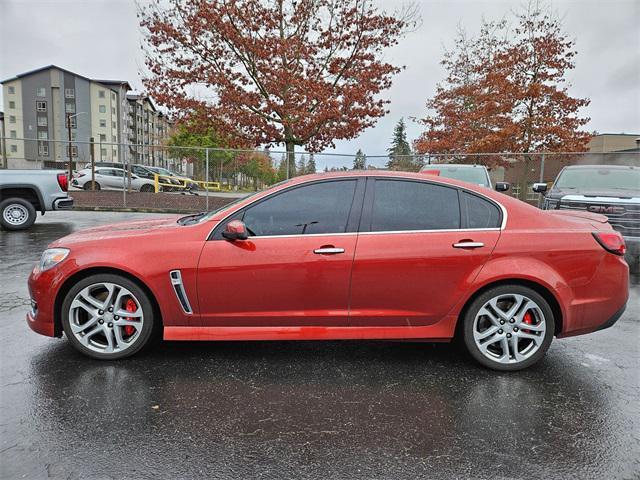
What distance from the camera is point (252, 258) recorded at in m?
3.69

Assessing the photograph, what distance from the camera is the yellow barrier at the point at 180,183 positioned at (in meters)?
18.2

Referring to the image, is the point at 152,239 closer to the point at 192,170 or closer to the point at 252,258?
the point at 252,258

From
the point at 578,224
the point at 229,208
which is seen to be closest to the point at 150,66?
the point at 229,208

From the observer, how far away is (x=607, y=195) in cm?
840

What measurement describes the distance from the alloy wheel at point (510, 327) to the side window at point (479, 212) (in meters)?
0.61

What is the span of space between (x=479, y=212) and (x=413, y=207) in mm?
552

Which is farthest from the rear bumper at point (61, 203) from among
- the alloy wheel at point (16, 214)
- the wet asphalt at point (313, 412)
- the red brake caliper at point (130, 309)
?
the red brake caliper at point (130, 309)

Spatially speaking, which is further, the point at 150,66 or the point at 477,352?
the point at 150,66

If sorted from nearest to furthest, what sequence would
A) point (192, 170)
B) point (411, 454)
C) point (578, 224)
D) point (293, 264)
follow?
point (411, 454), point (293, 264), point (578, 224), point (192, 170)

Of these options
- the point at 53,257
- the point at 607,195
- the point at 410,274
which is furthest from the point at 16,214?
the point at 607,195

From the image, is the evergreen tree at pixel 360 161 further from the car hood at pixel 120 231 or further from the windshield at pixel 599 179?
the car hood at pixel 120 231

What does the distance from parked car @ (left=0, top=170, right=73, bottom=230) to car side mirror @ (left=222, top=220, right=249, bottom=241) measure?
921cm

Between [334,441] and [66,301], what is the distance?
248cm

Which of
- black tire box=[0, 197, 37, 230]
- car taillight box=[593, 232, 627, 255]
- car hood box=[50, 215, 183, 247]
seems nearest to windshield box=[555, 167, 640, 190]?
car taillight box=[593, 232, 627, 255]
